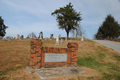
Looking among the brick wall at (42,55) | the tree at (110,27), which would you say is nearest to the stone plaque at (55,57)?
the brick wall at (42,55)

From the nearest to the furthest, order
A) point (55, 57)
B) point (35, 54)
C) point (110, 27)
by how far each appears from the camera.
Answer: point (35, 54) < point (55, 57) < point (110, 27)

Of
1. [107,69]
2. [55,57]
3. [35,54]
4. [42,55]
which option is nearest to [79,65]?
[107,69]

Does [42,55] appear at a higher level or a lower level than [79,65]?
higher

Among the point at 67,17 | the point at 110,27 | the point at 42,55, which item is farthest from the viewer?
the point at 110,27

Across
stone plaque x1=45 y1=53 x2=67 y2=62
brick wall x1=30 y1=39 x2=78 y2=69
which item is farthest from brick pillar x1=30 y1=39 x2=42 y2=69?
stone plaque x1=45 y1=53 x2=67 y2=62

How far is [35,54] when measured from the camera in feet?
16.9

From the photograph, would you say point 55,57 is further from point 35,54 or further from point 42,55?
point 35,54

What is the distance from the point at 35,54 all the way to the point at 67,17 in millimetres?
28131

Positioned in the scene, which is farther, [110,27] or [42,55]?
[110,27]

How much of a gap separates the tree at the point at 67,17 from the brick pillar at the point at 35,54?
87.5 ft

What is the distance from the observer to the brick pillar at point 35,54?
511 cm

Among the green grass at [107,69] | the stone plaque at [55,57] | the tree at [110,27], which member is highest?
the tree at [110,27]

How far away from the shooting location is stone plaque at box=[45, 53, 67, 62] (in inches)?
218

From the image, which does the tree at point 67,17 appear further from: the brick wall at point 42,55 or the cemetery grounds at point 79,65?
the brick wall at point 42,55
